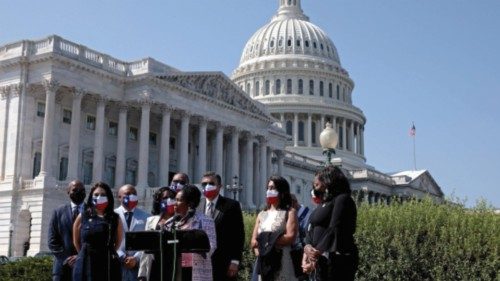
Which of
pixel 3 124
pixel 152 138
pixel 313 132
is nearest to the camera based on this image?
pixel 3 124

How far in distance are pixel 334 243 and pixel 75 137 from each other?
41.2 meters

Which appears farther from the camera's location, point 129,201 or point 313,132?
point 313,132

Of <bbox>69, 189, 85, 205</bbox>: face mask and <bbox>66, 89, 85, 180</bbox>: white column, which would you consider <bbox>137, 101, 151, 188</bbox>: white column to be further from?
<bbox>69, 189, 85, 205</bbox>: face mask

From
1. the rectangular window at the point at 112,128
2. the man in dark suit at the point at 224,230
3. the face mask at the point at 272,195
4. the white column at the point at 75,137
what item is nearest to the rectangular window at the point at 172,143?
the rectangular window at the point at 112,128

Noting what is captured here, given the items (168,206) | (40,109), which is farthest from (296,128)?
(168,206)

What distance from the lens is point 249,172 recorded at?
63844 millimetres

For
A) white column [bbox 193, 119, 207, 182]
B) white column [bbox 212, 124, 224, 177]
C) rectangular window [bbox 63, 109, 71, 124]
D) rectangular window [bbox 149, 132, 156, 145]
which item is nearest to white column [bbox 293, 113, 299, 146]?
white column [bbox 212, 124, 224, 177]

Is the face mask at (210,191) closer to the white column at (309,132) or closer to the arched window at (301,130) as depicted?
the white column at (309,132)

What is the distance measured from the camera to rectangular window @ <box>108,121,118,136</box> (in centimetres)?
5428

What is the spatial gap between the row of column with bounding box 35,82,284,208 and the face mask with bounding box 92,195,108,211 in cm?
3607

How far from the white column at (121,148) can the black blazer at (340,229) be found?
42990 mm

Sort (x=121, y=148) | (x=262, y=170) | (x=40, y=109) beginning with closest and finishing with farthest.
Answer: (x=40, y=109) → (x=121, y=148) → (x=262, y=170)

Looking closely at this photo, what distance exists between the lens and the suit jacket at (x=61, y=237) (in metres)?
11.6

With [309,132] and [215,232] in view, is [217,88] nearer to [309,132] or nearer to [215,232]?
[309,132]
